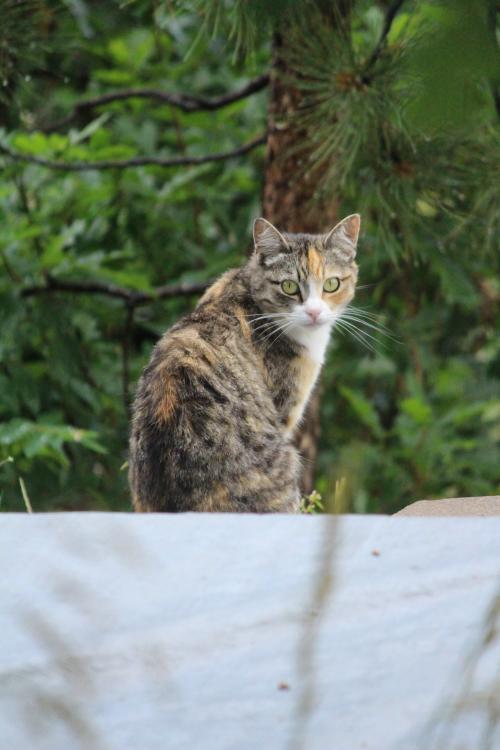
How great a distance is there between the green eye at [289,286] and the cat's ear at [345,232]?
175 millimetres

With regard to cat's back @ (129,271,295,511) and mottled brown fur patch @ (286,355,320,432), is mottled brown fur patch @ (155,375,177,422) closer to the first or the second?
cat's back @ (129,271,295,511)

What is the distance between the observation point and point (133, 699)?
1193mm

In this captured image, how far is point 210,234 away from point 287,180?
4.89 ft

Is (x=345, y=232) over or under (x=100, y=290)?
over

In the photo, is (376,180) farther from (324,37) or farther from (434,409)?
(434,409)

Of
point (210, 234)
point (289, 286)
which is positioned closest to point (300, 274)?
point (289, 286)

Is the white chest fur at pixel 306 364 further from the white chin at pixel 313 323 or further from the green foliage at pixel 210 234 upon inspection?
the green foliage at pixel 210 234

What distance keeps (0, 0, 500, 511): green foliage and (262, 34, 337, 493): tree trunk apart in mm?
63

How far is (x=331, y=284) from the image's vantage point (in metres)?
3.26

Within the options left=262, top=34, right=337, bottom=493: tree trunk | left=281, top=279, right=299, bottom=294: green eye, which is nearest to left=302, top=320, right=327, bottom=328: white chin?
left=281, top=279, right=299, bottom=294: green eye

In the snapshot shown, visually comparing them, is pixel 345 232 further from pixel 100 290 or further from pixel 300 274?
pixel 100 290

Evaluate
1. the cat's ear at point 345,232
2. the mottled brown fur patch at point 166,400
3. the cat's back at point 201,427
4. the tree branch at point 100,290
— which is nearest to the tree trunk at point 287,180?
the cat's ear at point 345,232

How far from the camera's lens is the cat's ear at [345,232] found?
325 cm

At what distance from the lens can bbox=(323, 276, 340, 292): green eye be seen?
10.6 ft
